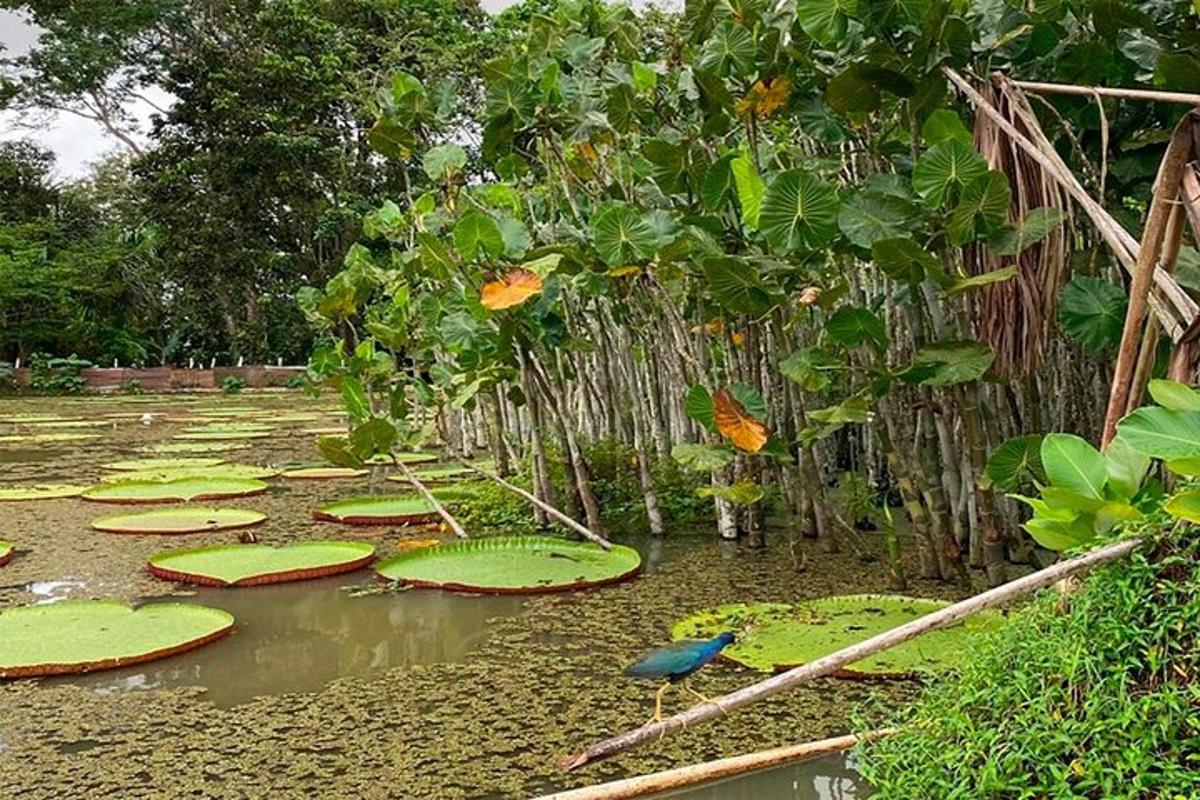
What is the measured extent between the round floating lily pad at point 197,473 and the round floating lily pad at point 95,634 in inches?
115

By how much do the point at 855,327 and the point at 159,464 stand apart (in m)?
5.26

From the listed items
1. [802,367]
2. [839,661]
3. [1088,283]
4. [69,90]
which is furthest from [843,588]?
[69,90]

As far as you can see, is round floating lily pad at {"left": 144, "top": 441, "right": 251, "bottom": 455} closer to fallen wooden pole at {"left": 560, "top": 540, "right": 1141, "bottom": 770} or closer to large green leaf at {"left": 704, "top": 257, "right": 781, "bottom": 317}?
large green leaf at {"left": 704, "top": 257, "right": 781, "bottom": 317}

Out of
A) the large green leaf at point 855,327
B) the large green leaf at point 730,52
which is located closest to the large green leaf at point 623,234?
the large green leaf at point 730,52

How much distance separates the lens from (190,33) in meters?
17.7

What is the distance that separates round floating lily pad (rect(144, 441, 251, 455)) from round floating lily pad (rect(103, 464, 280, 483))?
1224 millimetres

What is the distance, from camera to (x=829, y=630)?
7.66 feet

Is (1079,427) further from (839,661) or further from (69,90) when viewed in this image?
(69,90)

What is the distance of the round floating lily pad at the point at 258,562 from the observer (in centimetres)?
323

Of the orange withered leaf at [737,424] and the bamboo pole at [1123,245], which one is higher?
the bamboo pole at [1123,245]

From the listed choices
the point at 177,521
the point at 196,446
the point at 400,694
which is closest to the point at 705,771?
the point at 400,694

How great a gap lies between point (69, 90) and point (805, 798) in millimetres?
20574

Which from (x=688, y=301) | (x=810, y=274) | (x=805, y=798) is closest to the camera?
(x=805, y=798)

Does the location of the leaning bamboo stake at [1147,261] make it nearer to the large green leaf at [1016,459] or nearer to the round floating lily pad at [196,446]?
the large green leaf at [1016,459]
